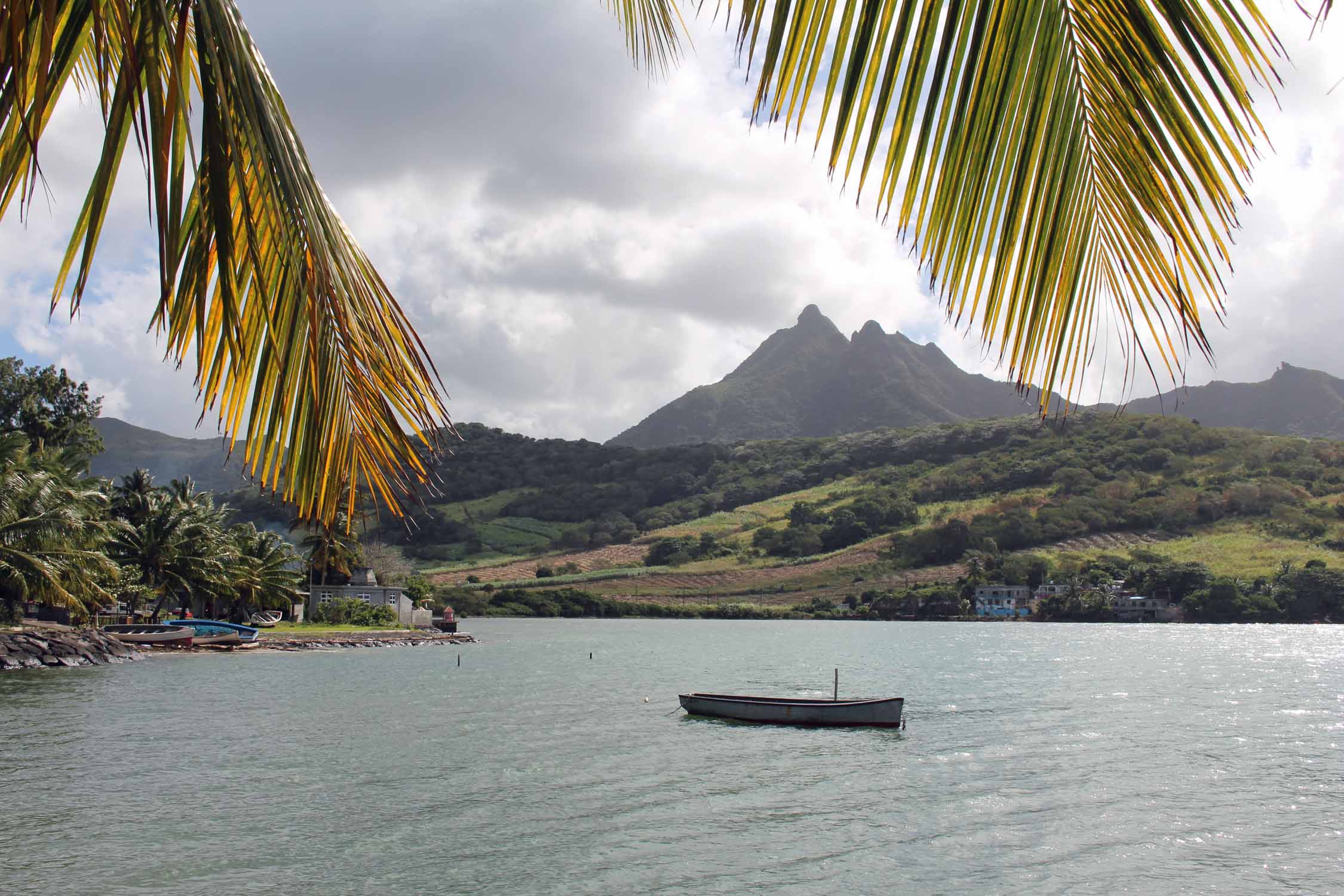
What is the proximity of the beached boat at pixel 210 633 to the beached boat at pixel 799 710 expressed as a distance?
123 ft

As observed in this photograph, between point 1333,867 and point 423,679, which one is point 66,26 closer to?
point 1333,867

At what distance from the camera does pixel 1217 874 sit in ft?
60.0

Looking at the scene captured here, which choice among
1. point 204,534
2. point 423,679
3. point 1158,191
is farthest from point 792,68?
point 204,534

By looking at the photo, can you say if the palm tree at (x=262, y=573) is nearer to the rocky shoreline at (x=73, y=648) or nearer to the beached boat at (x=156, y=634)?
the rocky shoreline at (x=73, y=648)

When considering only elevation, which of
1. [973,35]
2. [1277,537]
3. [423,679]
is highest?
[1277,537]

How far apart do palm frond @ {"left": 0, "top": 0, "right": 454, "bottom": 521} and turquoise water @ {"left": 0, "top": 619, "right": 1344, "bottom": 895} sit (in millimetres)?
15445

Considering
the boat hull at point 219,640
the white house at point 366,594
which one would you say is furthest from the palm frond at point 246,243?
the white house at point 366,594

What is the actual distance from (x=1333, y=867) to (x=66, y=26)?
934 inches

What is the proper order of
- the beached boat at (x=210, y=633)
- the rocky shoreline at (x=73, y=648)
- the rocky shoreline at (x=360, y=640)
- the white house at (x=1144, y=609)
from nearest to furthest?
the rocky shoreline at (x=73, y=648), the beached boat at (x=210, y=633), the rocky shoreline at (x=360, y=640), the white house at (x=1144, y=609)

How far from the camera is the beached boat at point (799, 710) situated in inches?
1340

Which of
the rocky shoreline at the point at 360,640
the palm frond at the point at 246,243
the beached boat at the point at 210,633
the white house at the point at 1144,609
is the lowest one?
the rocky shoreline at the point at 360,640

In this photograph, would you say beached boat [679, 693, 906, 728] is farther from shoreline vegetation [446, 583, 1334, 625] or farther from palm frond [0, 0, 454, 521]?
shoreline vegetation [446, 583, 1334, 625]

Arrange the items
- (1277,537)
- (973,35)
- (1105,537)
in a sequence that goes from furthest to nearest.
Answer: (1105,537) → (1277,537) → (973,35)

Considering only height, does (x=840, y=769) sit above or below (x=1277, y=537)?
below
